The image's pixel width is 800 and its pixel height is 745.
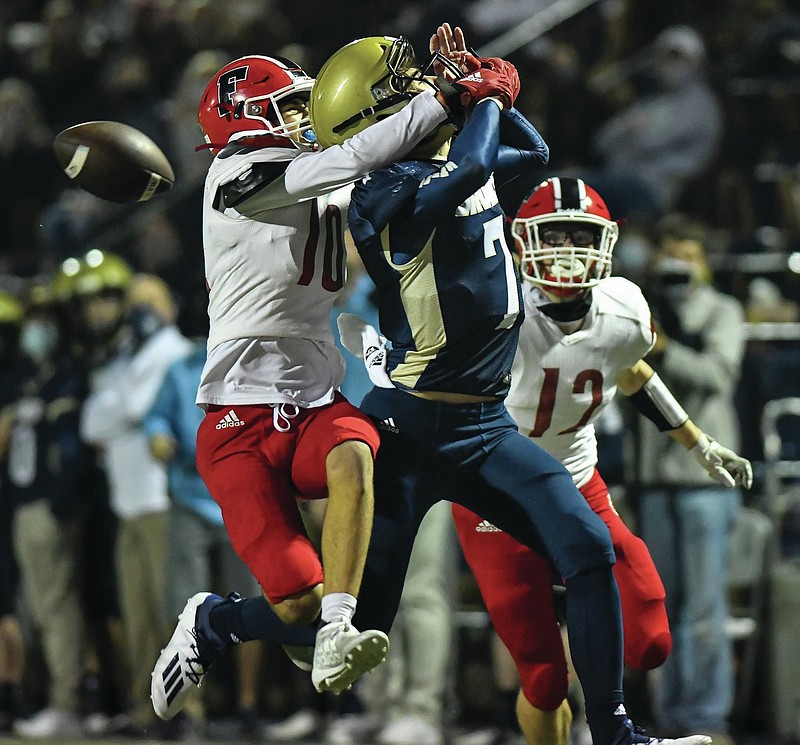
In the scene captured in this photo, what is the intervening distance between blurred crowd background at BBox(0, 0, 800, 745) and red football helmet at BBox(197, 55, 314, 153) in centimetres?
247

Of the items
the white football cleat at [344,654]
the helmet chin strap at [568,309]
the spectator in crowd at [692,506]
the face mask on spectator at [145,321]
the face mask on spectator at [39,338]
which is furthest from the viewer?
the face mask on spectator at [39,338]

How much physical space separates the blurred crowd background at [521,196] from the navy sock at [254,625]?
7.42 ft

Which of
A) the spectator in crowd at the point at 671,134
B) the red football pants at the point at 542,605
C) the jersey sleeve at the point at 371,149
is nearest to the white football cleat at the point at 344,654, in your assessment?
the red football pants at the point at 542,605

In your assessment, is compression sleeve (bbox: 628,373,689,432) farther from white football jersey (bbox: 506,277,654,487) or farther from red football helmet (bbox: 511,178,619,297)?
red football helmet (bbox: 511,178,619,297)

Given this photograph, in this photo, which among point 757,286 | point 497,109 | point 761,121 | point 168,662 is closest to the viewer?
point 497,109

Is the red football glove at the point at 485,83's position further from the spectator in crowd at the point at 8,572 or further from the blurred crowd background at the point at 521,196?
the spectator in crowd at the point at 8,572

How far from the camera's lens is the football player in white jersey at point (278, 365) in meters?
3.98

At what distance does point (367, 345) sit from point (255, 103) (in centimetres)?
70

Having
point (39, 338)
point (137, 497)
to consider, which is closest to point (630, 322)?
point (137, 497)

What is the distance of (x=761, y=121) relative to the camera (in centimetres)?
848

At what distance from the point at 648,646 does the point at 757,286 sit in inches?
125

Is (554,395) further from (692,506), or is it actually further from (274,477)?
(692,506)

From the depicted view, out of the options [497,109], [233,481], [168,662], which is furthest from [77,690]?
[497,109]

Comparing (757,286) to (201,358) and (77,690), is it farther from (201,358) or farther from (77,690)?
(77,690)
